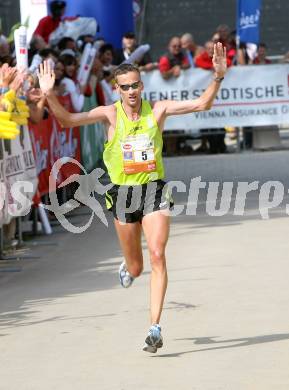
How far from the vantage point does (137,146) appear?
8.90 m

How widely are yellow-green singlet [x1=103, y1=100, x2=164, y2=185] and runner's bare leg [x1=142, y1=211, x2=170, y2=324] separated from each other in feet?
0.88

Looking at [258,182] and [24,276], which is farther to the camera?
[258,182]

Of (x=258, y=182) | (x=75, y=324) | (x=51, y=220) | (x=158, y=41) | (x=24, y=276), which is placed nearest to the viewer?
(x=75, y=324)

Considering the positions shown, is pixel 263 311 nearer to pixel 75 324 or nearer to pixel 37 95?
pixel 75 324

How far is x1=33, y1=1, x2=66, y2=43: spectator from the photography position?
20641 mm

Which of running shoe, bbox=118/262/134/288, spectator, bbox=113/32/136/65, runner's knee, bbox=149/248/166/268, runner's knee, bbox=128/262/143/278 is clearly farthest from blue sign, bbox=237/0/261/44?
runner's knee, bbox=149/248/166/268

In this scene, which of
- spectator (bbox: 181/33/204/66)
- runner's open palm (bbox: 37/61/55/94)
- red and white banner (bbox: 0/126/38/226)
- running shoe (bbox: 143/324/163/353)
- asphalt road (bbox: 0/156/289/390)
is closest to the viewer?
asphalt road (bbox: 0/156/289/390)

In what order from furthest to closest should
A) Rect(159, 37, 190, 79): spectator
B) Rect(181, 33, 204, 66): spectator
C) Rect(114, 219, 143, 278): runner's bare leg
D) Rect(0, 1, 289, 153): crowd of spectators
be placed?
Rect(181, 33, 204, 66): spectator → Rect(159, 37, 190, 79): spectator → Rect(0, 1, 289, 153): crowd of spectators → Rect(114, 219, 143, 278): runner's bare leg

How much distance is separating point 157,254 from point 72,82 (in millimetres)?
10004

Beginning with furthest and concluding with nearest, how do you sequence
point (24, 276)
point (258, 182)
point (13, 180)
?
1. point (258, 182)
2. point (13, 180)
3. point (24, 276)

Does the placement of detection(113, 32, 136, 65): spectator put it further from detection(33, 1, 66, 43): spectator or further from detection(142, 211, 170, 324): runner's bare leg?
detection(142, 211, 170, 324): runner's bare leg

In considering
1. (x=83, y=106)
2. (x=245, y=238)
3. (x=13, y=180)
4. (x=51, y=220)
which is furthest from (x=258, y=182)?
(x=13, y=180)

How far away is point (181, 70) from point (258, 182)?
221 inches

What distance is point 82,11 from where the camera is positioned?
943 inches
